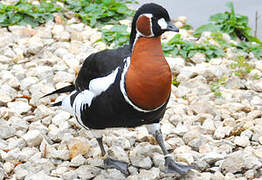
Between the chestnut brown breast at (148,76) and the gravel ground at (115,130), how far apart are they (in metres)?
0.61

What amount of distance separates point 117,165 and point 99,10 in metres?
3.31

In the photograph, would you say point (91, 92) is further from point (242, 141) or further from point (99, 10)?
point (99, 10)

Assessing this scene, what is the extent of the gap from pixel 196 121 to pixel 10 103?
165 cm

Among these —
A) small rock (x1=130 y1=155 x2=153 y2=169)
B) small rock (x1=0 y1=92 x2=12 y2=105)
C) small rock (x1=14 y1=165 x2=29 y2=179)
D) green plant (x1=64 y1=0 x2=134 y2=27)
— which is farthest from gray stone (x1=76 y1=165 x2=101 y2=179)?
green plant (x1=64 y1=0 x2=134 y2=27)

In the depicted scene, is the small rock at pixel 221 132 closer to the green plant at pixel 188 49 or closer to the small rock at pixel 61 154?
the small rock at pixel 61 154

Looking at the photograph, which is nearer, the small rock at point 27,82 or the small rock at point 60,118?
the small rock at point 60,118

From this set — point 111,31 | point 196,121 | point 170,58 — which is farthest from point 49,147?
point 111,31

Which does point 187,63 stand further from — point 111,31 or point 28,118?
point 28,118

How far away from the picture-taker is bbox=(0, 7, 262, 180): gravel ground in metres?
3.22

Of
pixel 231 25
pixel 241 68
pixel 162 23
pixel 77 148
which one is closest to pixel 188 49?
pixel 241 68

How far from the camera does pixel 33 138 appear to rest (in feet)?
11.6

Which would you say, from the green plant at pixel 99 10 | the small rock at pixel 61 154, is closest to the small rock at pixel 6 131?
the small rock at pixel 61 154

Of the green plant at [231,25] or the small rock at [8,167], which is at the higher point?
the green plant at [231,25]

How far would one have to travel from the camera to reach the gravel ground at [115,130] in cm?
322
